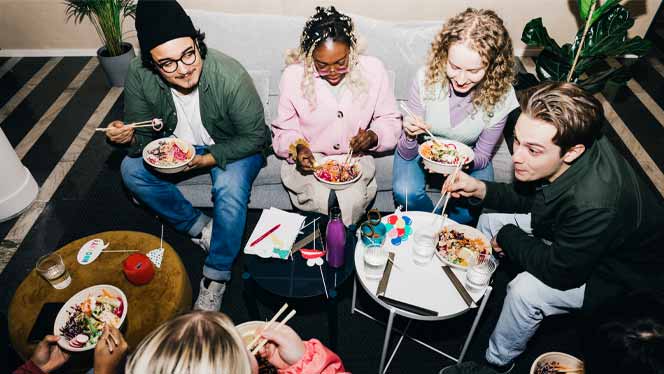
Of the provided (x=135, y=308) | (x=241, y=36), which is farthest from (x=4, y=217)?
(x=241, y=36)

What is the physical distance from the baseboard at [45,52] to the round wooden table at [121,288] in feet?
11.8

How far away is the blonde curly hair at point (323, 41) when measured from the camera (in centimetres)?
223

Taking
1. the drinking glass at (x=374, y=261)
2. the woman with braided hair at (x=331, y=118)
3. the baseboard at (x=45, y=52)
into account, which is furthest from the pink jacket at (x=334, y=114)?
the baseboard at (x=45, y=52)

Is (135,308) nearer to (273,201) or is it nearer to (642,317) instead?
(273,201)

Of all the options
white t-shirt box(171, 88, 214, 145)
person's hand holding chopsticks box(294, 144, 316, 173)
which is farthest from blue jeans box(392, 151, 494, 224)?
white t-shirt box(171, 88, 214, 145)

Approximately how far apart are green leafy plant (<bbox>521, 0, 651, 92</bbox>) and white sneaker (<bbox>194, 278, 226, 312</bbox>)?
3017mm

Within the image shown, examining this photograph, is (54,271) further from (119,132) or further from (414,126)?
(414,126)

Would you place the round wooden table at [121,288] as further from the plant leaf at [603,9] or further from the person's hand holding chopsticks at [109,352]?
the plant leaf at [603,9]

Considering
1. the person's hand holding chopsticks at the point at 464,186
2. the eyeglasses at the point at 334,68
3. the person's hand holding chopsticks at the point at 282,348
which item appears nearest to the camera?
the person's hand holding chopsticks at the point at 282,348

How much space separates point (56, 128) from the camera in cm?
395

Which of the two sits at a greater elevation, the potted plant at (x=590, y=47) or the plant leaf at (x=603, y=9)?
the plant leaf at (x=603, y=9)

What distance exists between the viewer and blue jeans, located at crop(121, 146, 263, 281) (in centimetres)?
251

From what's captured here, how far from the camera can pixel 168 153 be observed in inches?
95.3

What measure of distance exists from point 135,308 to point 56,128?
9.38ft
